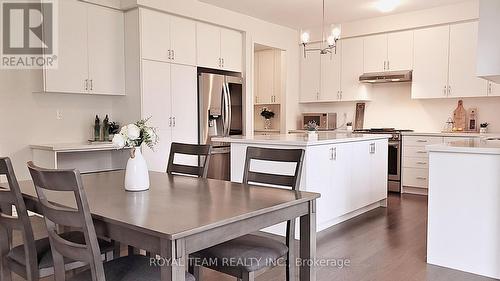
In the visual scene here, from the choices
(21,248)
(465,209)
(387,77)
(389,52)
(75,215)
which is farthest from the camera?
(389,52)

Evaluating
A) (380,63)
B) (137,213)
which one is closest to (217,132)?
(380,63)

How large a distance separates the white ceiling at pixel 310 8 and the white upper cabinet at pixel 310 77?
0.73 metres

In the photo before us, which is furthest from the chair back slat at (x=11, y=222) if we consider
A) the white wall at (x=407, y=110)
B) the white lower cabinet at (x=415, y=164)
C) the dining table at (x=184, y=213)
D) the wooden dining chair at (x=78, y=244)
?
the white wall at (x=407, y=110)

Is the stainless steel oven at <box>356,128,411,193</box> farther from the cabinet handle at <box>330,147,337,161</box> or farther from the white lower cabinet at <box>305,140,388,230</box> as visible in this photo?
the cabinet handle at <box>330,147,337,161</box>

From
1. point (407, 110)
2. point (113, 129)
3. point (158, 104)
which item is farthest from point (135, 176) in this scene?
point (407, 110)

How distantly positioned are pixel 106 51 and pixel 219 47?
1.58 metres

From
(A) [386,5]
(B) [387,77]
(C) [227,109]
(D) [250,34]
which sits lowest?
(C) [227,109]

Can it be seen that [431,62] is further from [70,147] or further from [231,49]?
[70,147]

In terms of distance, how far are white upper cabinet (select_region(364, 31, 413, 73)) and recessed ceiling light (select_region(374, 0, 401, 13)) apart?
1.61ft

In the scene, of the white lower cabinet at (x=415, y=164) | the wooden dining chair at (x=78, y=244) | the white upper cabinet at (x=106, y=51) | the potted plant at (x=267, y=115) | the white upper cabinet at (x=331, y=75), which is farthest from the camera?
the potted plant at (x=267, y=115)

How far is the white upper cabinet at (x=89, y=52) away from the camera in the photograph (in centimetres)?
430

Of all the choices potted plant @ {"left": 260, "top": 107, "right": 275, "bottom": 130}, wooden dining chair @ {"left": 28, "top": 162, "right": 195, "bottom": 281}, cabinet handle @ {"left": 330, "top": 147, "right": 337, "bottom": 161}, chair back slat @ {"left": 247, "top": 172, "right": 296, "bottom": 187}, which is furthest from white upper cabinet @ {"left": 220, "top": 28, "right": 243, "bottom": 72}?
wooden dining chair @ {"left": 28, "top": 162, "right": 195, "bottom": 281}

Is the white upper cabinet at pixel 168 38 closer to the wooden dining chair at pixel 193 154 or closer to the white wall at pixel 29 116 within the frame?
the white wall at pixel 29 116

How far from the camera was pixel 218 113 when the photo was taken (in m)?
5.55
